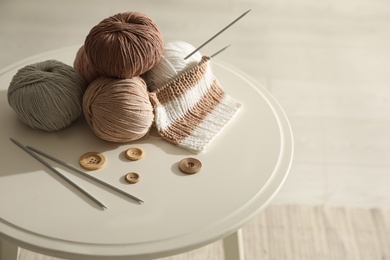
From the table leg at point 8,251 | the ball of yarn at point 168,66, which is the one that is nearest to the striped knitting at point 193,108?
the ball of yarn at point 168,66

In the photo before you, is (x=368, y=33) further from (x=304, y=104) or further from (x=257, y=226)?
(x=257, y=226)

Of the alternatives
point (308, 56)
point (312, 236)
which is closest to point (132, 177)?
point (312, 236)

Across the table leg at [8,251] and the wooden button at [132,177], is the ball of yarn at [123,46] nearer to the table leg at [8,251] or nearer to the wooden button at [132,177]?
the wooden button at [132,177]

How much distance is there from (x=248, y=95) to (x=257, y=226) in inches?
13.5

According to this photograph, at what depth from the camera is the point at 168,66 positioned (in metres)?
0.92

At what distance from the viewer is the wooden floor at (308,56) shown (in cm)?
140

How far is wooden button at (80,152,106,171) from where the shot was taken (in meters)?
0.86

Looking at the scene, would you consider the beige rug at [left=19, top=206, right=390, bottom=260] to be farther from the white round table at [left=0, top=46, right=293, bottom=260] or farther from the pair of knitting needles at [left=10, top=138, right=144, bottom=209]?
the pair of knitting needles at [left=10, top=138, right=144, bottom=209]

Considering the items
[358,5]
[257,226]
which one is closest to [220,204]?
[257,226]

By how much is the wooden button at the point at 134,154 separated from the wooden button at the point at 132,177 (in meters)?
0.04

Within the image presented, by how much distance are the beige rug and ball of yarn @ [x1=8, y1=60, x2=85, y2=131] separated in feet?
1.24

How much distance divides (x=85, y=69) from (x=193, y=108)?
0.67 ft

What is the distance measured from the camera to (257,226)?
48.4 inches

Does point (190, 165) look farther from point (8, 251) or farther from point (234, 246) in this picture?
point (8, 251)
